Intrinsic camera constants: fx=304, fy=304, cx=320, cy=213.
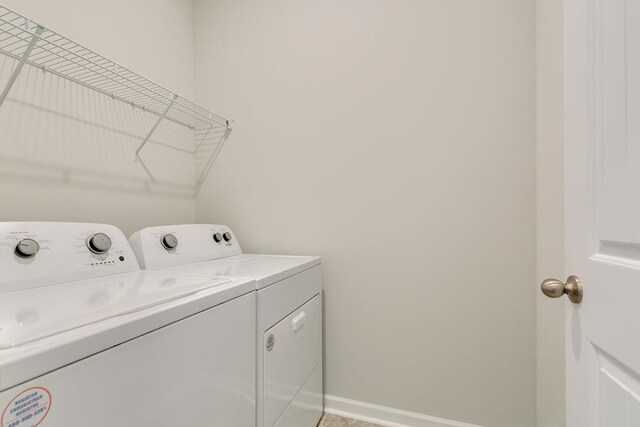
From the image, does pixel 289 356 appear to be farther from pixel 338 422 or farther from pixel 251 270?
pixel 338 422

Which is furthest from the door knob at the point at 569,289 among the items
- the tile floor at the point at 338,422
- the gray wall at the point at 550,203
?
the tile floor at the point at 338,422

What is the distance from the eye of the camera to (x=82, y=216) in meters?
1.26

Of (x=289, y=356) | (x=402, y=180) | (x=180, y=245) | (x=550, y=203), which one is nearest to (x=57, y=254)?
(x=180, y=245)

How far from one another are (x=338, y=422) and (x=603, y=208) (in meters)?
1.48

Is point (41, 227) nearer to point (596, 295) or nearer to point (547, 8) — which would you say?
point (596, 295)

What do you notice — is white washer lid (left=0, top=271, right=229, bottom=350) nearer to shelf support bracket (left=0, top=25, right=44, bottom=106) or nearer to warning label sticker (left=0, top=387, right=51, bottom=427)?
warning label sticker (left=0, top=387, right=51, bottom=427)

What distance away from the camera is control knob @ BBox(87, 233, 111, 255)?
1027 millimetres

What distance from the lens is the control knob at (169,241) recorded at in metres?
1.28

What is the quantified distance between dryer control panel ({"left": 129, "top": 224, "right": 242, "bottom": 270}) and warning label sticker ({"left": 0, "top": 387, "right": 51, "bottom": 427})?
2.53ft

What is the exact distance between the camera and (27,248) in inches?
33.7

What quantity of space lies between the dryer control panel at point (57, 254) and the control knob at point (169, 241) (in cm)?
15

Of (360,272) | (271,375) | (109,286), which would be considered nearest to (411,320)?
(360,272)

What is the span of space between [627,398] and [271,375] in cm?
89

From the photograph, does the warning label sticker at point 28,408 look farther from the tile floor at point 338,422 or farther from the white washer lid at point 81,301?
the tile floor at point 338,422
